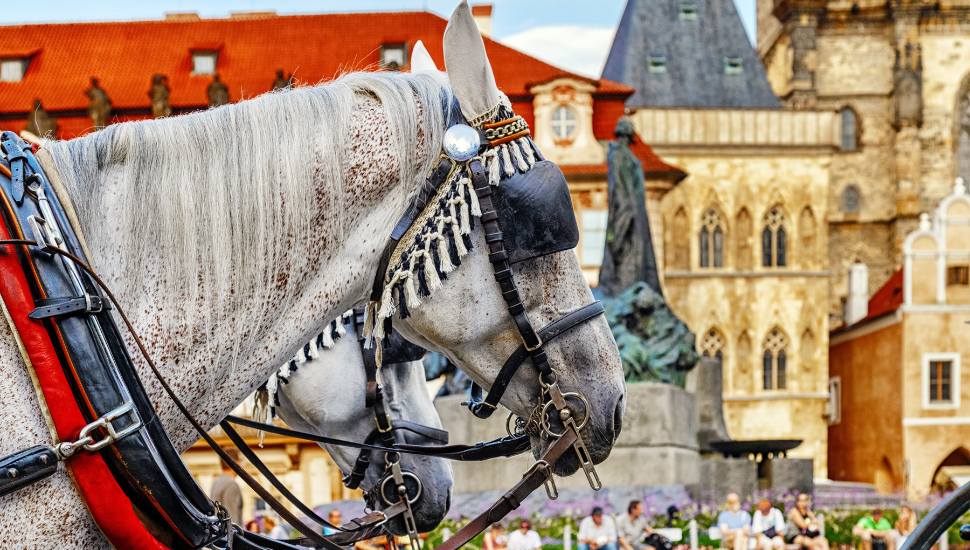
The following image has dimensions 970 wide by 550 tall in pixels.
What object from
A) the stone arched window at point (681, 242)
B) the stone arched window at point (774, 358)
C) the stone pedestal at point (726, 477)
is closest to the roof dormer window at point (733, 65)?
the stone arched window at point (681, 242)

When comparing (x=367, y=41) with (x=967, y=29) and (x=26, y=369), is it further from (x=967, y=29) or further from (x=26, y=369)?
(x=26, y=369)

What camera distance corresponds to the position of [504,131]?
1.91m

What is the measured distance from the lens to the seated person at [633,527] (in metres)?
9.47

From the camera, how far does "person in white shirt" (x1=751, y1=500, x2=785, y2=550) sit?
9.94 meters

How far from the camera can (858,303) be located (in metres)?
42.1

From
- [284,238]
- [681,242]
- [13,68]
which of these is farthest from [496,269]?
[681,242]

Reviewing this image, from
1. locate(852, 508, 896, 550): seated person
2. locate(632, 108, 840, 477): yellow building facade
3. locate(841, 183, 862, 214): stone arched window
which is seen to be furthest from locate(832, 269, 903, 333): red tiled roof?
locate(852, 508, 896, 550): seated person

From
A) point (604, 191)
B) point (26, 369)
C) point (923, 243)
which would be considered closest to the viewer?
point (26, 369)

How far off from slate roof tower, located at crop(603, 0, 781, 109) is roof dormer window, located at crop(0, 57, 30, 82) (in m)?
20.5

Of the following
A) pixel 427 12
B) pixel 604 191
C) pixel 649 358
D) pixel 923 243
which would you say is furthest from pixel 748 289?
pixel 649 358

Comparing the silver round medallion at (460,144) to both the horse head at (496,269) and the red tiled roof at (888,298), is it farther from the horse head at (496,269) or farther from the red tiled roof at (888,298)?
the red tiled roof at (888,298)

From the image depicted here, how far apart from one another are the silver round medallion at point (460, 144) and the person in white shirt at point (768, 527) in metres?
8.77

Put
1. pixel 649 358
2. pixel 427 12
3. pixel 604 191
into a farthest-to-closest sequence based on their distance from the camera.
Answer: pixel 427 12 → pixel 604 191 → pixel 649 358

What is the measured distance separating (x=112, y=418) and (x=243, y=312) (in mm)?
303
